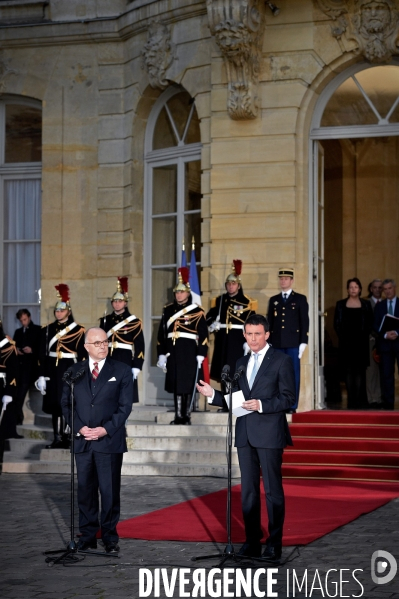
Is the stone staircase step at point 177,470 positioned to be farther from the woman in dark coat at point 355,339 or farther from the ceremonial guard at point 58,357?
the woman in dark coat at point 355,339

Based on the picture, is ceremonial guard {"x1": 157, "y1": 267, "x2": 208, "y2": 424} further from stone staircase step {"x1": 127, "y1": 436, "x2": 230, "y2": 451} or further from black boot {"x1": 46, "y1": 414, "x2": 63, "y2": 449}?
black boot {"x1": 46, "y1": 414, "x2": 63, "y2": 449}

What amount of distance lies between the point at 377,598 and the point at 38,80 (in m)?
11.1

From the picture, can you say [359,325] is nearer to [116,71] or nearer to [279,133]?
[279,133]

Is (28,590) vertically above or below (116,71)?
below

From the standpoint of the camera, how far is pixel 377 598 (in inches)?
230

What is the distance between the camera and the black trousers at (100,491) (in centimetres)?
721

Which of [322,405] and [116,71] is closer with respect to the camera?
[322,405]

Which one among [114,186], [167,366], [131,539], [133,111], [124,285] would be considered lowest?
[131,539]

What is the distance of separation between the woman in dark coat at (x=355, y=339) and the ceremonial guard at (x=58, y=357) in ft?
10.7

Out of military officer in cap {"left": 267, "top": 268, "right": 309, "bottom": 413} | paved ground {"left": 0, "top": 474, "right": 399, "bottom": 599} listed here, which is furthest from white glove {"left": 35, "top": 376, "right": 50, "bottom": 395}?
paved ground {"left": 0, "top": 474, "right": 399, "bottom": 599}

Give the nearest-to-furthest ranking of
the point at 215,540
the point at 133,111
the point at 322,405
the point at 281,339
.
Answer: the point at 215,540, the point at 281,339, the point at 322,405, the point at 133,111

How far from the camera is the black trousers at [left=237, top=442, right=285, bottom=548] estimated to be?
684cm

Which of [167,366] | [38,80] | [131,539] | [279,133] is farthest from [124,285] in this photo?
[131,539]

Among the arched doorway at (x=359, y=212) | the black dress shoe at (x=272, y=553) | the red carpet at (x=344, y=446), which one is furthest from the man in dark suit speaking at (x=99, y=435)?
the arched doorway at (x=359, y=212)
